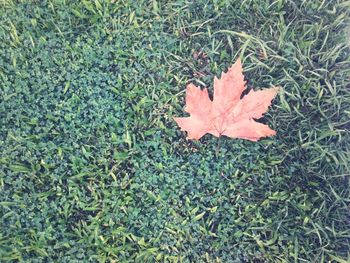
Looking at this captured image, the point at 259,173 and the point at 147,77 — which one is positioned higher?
the point at 147,77

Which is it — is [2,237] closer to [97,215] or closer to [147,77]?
[97,215]

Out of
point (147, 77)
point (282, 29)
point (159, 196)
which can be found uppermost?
point (282, 29)

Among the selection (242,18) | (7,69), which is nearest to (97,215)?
(7,69)

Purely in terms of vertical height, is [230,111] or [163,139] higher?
[230,111]
